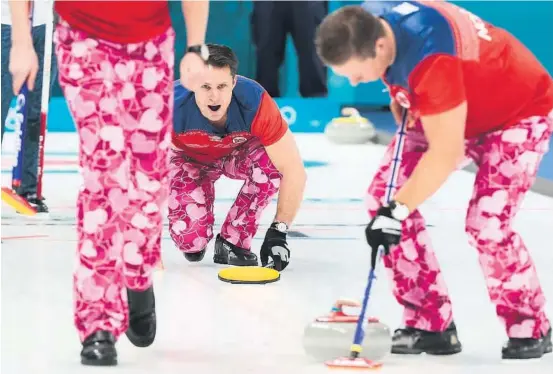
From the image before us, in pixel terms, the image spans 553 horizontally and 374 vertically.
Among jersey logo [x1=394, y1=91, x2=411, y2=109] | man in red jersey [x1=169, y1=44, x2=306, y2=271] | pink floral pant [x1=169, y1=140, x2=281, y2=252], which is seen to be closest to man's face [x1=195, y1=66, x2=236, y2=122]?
man in red jersey [x1=169, y1=44, x2=306, y2=271]

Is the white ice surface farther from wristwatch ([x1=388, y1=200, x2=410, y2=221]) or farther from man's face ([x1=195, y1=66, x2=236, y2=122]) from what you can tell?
man's face ([x1=195, y1=66, x2=236, y2=122])

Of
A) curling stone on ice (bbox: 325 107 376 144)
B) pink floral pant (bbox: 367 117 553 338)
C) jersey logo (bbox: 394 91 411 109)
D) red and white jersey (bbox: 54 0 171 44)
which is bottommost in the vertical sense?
curling stone on ice (bbox: 325 107 376 144)

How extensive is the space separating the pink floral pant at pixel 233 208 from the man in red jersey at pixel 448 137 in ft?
4.08

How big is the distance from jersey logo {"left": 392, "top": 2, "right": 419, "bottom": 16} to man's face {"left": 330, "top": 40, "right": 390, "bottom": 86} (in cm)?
11

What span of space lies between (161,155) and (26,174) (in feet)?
8.03

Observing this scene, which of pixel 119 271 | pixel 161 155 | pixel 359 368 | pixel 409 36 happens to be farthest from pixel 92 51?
pixel 359 368

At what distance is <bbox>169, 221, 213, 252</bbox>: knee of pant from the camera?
399 centimetres

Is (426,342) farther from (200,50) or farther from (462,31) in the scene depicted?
(200,50)

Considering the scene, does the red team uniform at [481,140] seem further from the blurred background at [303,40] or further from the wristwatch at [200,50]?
the blurred background at [303,40]

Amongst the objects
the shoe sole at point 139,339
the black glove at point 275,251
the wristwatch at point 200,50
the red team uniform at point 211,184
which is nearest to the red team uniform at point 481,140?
the wristwatch at point 200,50

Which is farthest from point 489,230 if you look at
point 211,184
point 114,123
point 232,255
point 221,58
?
point 211,184

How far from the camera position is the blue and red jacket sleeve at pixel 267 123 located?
12.3 feet

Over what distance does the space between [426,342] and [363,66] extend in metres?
0.70

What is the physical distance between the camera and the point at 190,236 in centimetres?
399
